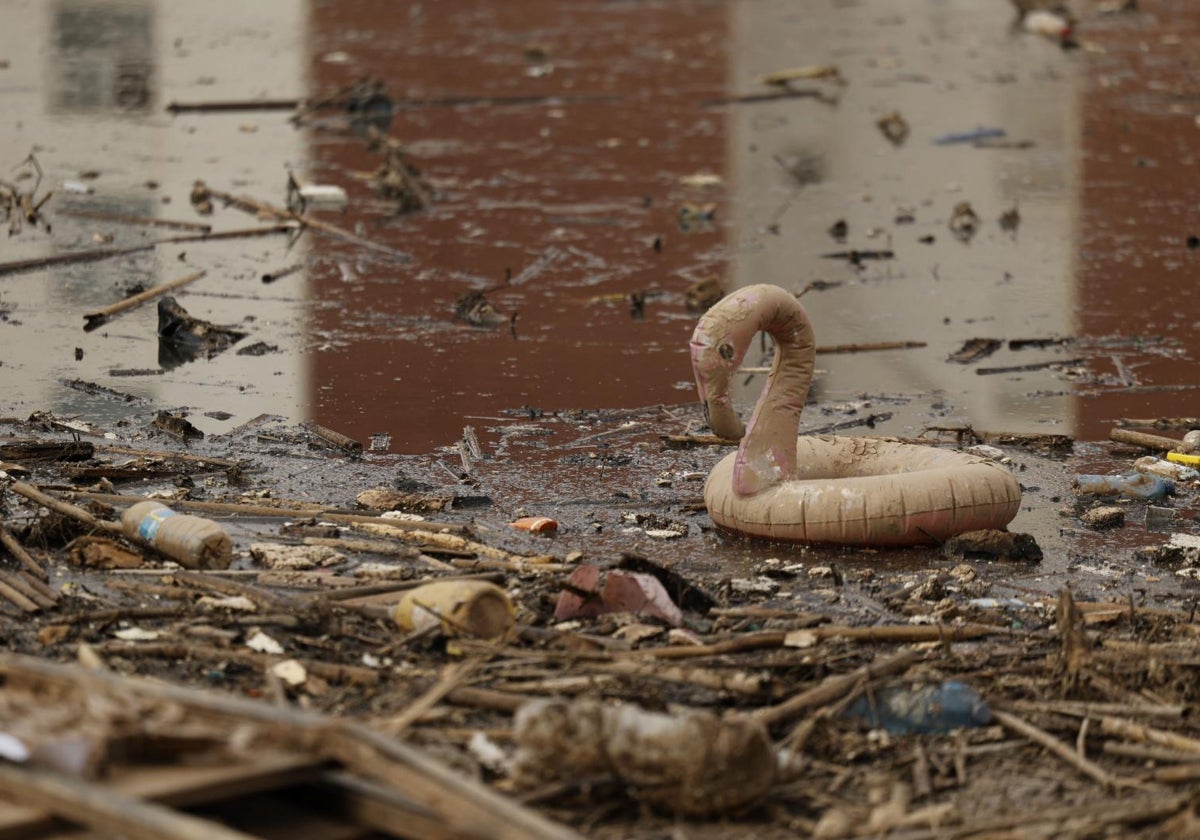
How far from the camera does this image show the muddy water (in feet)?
32.2

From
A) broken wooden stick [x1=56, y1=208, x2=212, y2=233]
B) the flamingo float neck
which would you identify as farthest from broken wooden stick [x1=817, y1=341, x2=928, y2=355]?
broken wooden stick [x1=56, y1=208, x2=212, y2=233]

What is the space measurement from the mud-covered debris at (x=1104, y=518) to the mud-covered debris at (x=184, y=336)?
5.10 meters

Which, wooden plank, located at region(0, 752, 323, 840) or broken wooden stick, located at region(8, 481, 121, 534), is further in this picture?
broken wooden stick, located at region(8, 481, 121, 534)

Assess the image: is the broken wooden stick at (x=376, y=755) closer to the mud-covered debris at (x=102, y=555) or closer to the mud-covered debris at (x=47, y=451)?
the mud-covered debris at (x=102, y=555)

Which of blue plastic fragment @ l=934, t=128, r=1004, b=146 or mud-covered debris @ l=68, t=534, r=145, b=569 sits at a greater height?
blue plastic fragment @ l=934, t=128, r=1004, b=146

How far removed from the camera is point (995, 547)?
7.29m

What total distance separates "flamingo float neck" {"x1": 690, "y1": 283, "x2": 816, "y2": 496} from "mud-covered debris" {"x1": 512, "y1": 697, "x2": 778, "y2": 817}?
277cm

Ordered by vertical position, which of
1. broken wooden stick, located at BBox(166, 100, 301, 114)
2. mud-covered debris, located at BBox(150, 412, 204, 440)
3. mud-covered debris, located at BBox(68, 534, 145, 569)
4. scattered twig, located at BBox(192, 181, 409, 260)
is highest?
broken wooden stick, located at BBox(166, 100, 301, 114)

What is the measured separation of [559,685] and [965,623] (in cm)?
172

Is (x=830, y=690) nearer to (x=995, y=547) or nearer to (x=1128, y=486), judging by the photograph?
(x=995, y=547)

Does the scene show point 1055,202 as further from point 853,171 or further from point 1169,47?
point 1169,47

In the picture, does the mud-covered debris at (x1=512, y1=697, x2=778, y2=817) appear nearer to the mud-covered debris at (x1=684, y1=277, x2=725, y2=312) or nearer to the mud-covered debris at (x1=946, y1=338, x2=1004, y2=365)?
the mud-covered debris at (x1=946, y1=338, x2=1004, y2=365)

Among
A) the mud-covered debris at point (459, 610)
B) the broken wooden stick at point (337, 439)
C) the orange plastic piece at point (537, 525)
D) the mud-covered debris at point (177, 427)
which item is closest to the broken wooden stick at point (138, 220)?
the mud-covered debris at point (177, 427)

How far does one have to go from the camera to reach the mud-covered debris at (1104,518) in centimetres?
773
